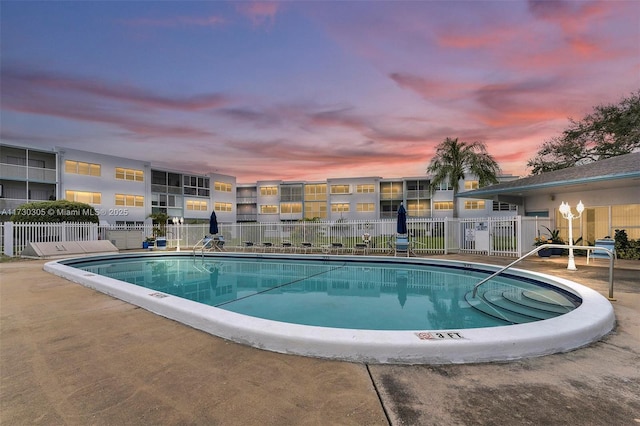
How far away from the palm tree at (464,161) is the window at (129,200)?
99.5ft

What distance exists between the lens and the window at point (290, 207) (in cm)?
4537

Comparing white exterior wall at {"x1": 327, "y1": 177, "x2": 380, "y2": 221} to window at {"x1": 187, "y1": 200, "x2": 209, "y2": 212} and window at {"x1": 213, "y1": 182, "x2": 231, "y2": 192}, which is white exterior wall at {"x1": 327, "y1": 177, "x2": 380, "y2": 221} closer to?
window at {"x1": 213, "y1": 182, "x2": 231, "y2": 192}

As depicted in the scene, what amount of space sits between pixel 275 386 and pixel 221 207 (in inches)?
1629

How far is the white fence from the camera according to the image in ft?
48.9

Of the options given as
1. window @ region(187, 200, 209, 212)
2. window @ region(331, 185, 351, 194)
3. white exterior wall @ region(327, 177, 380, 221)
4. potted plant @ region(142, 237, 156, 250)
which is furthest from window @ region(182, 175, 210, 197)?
potted plant @ region(142, 237, 156, 250)

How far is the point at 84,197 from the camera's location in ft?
93.7

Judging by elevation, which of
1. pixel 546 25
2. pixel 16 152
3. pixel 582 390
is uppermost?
pixel 546 25

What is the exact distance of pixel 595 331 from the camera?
3.79m

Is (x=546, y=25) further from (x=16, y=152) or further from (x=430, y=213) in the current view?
(x=16, y=152)

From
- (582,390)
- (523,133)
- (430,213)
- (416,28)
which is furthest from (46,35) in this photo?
(430,213)

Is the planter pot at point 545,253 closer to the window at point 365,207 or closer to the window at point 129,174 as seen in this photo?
the window at point 365,207

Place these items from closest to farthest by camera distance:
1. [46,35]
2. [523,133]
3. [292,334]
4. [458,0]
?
[292,334] → [458,0] → [46,35] → [523,133]

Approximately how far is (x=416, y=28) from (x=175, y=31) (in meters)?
10.7

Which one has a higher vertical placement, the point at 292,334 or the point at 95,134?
the point at 95,134
